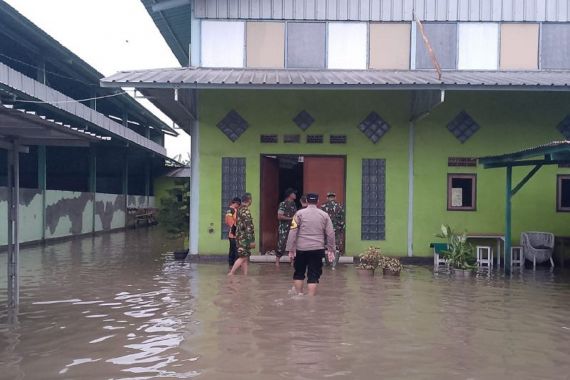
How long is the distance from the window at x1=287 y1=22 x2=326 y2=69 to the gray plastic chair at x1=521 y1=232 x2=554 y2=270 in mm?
6346

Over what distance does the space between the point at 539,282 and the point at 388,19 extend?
7.09 meters

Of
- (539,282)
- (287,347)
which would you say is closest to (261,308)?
(287,347)

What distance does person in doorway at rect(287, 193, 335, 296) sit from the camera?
29.7 ft

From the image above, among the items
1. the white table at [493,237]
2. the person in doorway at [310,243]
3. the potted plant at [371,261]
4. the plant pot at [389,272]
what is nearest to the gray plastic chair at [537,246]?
the white table at [493,237]

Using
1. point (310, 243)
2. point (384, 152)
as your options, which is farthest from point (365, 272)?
point (384, 152)

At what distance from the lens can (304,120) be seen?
13891mm

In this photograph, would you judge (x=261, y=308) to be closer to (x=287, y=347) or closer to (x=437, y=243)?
(x=287, y=347)

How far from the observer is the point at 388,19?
14414 mm

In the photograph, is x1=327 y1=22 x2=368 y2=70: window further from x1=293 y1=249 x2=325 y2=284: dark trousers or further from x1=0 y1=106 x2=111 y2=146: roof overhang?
x1=0 y1=106 x2=111 y2=146: roof overhang

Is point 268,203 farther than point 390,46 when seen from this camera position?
No

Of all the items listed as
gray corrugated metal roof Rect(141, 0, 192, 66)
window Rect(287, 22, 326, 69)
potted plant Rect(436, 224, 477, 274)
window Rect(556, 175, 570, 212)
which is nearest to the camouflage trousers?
potted plant Rect(436, 224, 477, 274)

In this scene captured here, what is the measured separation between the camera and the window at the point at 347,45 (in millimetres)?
14484

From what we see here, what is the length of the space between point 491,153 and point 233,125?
6.07 m

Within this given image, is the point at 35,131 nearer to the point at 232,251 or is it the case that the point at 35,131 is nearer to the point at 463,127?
the point at 232,251
